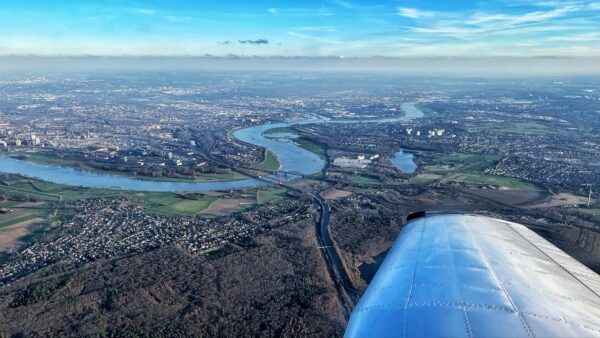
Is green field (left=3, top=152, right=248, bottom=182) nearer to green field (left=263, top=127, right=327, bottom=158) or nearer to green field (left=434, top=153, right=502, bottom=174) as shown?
green field (left=263, top=127, right=327, bottom=158)

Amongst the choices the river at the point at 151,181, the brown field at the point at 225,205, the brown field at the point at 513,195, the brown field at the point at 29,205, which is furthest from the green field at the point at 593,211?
the brown field at the point at 29,205

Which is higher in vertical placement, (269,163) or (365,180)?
(365,180)

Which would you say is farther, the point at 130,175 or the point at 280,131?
the point at 280,131

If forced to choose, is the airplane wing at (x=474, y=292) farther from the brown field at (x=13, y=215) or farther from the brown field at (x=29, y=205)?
the brown field at (x=29, y=205)

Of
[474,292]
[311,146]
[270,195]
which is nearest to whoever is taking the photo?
[474,292]

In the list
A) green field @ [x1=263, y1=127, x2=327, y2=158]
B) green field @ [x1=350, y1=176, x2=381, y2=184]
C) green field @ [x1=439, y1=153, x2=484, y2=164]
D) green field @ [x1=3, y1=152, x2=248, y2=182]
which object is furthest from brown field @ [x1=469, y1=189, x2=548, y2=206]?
green field @ [x1=263, y1=127, x2=327, y2=158]

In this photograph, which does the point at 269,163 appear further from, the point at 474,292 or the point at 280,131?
the point at 474,292

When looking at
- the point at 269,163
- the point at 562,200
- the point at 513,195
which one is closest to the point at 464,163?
the point at 513,195
